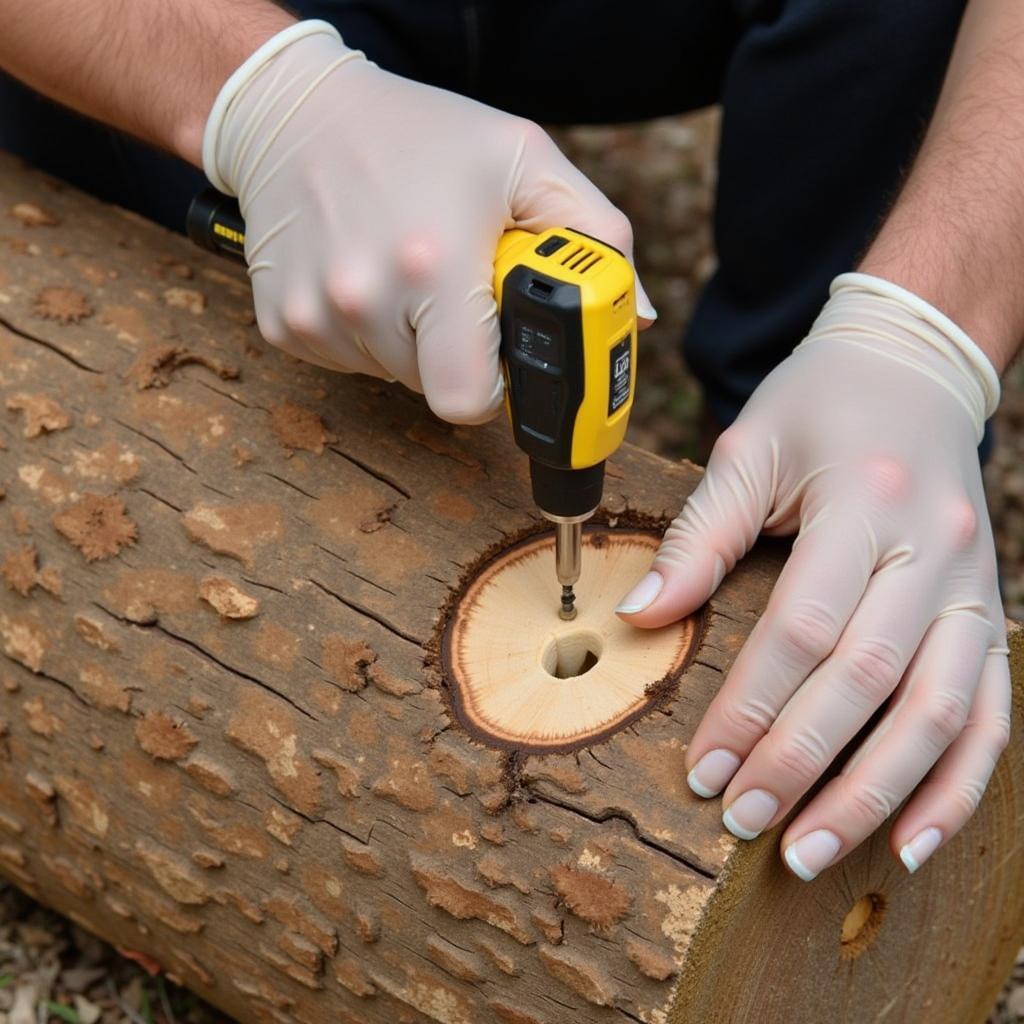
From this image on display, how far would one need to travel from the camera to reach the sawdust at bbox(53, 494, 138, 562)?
1.55m

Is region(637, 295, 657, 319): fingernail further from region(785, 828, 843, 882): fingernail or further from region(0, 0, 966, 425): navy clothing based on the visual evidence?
region(0, 0, 966, 425): navy clothing

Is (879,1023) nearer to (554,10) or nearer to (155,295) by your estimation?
(155,295)

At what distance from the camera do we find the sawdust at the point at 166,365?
167cm

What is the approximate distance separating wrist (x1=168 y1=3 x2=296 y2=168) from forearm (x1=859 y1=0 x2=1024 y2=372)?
883mm

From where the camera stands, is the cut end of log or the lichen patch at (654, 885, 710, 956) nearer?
→ the lichen patch at (654, 885, 710, 956)

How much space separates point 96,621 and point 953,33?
165 cm

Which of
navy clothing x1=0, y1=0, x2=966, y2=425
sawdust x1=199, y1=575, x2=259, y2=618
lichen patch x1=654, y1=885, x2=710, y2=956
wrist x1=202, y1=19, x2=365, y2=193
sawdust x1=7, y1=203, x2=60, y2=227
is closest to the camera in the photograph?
lichen patch x1=654, y1=885, x2=710, y2=956

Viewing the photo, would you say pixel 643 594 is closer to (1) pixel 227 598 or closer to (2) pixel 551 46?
(1) pixel 227 598

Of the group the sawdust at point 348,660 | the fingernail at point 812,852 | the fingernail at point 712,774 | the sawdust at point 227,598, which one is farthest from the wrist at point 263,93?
the fingernail at point 812,852

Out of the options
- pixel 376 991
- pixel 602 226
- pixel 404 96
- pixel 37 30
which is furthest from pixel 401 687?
pixel 37 30

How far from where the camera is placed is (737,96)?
223 cm

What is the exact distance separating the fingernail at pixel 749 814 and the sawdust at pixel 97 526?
2.68 ft

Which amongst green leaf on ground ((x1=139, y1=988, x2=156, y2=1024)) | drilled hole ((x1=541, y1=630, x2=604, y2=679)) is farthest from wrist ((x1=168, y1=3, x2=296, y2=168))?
green leaf on ground ((x1=139, y1=988, x2=156, y2=1024))

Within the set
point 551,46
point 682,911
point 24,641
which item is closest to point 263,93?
point 24,641
